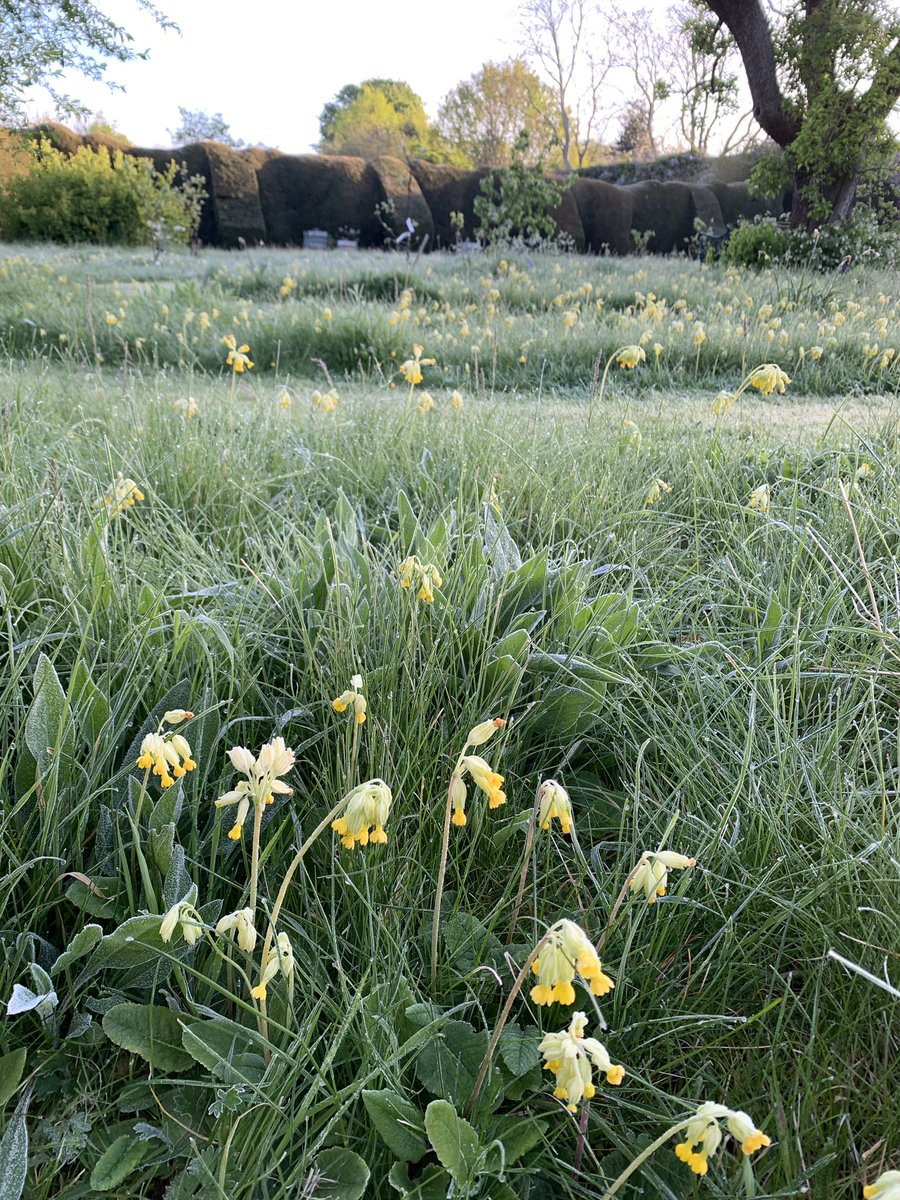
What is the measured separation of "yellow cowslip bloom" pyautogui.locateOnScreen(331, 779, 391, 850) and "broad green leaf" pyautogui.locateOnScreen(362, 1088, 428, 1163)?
32 centimetres

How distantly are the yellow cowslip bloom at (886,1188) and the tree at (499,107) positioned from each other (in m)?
49.2

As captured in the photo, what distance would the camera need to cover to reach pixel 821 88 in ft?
39.6

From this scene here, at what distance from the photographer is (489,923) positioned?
1.28 m

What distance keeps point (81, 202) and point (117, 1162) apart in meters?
20.0

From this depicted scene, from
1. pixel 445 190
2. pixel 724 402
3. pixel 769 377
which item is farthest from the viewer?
pixel 445 190

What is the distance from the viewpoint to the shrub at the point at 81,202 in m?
16.8

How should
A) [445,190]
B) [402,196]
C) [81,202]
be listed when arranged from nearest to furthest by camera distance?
[81,202]
[402,196]
[445,190]

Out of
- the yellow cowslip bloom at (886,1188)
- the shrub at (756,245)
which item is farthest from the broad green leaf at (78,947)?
the shrub at (756,245)

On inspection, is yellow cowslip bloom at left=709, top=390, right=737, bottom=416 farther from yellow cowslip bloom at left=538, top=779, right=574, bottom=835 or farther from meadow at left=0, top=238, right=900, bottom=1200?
yellow cowslip bloom at left=538, top=779, right=574, bottom=835

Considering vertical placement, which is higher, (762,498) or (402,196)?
(402,196)

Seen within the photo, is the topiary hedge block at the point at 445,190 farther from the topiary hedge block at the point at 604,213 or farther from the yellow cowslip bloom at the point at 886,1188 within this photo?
the yellow cowslip bloom at the point at 886,1188

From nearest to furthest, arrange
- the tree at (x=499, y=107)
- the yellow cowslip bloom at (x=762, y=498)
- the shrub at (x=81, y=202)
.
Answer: the yellow cowslip bloom at (x=762, y=498)
the shrub at (x=81, y=202)
the tree at (x=499, y=107)

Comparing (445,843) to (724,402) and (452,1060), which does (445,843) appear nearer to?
(452,1060)

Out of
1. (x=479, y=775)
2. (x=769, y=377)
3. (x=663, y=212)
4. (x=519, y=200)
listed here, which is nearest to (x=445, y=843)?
(x=479, y=775)
